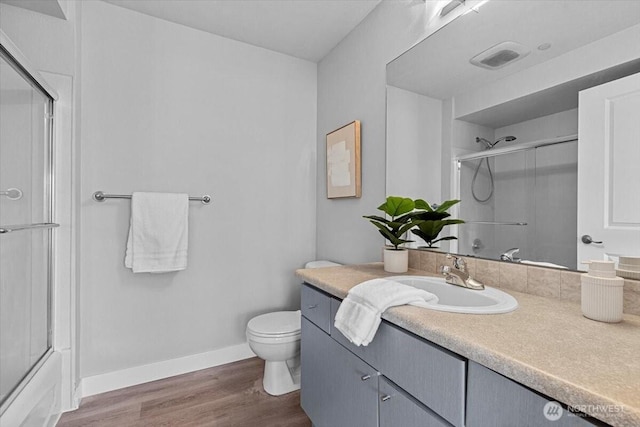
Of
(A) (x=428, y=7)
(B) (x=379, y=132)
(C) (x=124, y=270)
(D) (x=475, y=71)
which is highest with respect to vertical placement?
(A) (x=428, y=7)

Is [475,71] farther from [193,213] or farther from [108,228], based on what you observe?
[108,228]

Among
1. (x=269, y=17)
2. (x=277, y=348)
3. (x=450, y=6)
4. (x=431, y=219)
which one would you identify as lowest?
(x=277, y=348)

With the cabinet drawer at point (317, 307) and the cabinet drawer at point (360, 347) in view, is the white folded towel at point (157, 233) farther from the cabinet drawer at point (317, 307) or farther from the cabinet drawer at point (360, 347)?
the cabinet drawer at point (360, 347)

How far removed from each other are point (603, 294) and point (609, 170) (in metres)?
0.40

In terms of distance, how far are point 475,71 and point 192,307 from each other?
219cm

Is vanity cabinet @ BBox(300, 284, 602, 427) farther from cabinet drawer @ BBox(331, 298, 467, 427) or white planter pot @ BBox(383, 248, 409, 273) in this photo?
white planter pot @ BBox(383, 248, 409, 273)

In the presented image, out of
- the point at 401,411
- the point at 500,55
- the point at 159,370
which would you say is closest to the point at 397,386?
the point at 401,411

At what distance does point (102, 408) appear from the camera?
1.75 m

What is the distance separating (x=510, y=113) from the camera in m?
1.23

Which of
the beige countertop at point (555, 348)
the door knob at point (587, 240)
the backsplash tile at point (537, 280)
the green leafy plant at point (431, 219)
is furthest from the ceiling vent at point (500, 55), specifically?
the beige countertop at point (555, 348)

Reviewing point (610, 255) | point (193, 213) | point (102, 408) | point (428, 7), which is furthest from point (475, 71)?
point (102, 408)

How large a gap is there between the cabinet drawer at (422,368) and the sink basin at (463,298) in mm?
141

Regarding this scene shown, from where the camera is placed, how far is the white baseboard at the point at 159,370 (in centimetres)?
189

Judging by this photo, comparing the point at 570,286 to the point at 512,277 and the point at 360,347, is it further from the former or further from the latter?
the point at 360,347
